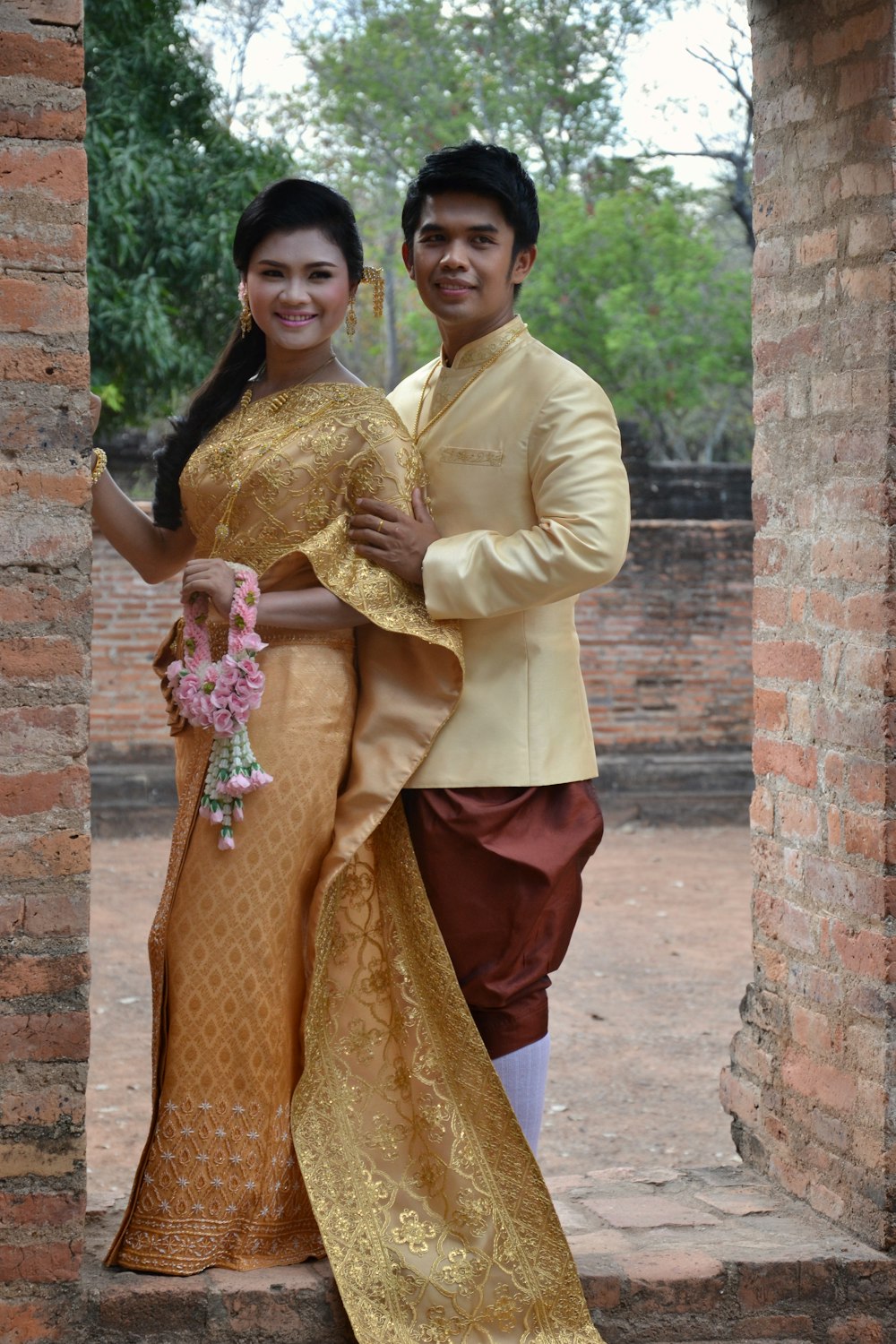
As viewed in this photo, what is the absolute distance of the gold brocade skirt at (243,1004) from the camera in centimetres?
255

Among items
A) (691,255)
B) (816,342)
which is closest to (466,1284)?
(816,342)

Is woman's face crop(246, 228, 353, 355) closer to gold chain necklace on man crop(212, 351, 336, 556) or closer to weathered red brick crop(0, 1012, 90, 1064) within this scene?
gold chain necklace on man crop(212, 351, 336, 556)

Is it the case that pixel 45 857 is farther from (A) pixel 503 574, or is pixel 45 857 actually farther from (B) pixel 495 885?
(A) pixel 503 574

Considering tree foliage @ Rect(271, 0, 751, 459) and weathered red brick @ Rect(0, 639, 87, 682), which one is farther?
tree foliage @ Rect(271, 0, 751, 459)

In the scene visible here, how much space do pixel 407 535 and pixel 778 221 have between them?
47.9 inches

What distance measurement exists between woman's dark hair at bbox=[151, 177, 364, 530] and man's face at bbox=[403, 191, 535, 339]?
0.41 ft

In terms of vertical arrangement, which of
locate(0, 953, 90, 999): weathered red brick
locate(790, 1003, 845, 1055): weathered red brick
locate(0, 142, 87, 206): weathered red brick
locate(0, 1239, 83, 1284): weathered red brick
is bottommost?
locate(0, 1239, 83, 1284): weathered red brick

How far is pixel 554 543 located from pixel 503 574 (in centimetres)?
10

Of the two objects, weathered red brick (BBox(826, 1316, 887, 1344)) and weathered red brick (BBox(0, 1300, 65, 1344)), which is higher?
weathered red brick (BBox(0, 1300, 65, 1344))

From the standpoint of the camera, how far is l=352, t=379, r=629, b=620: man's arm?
256cm

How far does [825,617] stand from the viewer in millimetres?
3082

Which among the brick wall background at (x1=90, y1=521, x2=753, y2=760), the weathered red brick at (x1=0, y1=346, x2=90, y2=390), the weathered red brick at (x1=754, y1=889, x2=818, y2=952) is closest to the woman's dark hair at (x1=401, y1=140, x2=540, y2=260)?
the weathered red brick at (x1=0, y1=346, x2=90, y2=390)

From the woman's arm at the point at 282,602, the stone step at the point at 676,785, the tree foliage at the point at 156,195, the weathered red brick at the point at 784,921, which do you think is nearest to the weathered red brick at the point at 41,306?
the woman's arm at the point at 282,602

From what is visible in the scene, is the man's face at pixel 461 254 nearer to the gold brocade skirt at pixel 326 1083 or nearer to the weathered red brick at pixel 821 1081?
the gold brocade skirt at pixel 326 1083
